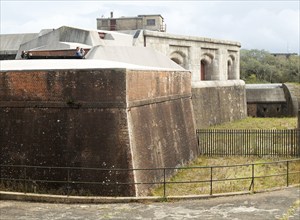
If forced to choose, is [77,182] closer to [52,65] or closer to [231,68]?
[52,65]

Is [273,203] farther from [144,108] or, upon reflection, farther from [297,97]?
[297,97]

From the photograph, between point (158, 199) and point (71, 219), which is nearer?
point (71, 219)

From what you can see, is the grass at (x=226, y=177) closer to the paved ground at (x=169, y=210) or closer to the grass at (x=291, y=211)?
the paved ground at (x=169, y=210)

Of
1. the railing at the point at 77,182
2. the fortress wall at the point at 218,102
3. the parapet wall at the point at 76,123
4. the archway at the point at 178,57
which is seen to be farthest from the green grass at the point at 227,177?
the archway at the point at 178,57

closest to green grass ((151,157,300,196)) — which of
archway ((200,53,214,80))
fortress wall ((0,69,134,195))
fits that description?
fortress wall ((0,69,134,195))

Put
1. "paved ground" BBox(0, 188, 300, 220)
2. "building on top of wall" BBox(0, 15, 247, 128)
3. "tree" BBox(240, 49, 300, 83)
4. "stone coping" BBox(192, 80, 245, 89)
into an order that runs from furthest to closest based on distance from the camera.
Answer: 1. "tree" BBox(240, 49, 300, 83)
2. "stone coping" BBox(192, 80, 245, 89)
3. "building on top of wall" BBox(0, 15, 247, 128)
4. "paved ground" BBox(0, 188, 300, 220)

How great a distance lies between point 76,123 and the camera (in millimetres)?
11148

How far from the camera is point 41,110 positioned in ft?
37.1

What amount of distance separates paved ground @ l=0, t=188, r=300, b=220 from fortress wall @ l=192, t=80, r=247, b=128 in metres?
12.9

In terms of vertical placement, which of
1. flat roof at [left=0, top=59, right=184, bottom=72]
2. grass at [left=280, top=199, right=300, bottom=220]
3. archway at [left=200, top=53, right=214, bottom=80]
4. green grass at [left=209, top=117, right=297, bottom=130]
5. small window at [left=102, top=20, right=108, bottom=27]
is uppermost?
small window at [left=102, top=20, right=108, bottom=27]

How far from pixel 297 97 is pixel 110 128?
2289cm

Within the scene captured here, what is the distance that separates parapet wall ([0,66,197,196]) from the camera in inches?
430

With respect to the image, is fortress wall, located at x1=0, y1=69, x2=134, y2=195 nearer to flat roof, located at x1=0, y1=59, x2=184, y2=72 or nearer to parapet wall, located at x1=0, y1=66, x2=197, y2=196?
parapet wall, located at x1=0, y1=66, x2=197, y2=196

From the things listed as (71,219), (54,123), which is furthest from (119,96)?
(71,219)
